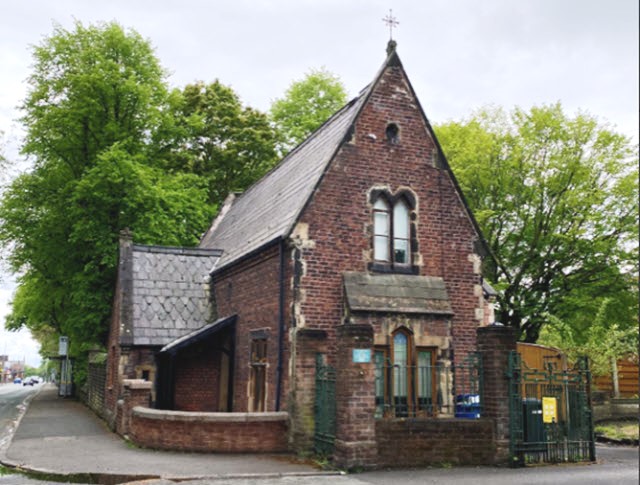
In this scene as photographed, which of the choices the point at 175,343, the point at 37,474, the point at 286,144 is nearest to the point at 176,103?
the point at 286,144

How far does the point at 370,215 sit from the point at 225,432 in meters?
5.81

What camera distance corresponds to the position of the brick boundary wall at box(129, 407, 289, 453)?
509 inches

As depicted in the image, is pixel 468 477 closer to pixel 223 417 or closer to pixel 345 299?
pixel 345 299

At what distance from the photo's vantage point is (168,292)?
19047 mm

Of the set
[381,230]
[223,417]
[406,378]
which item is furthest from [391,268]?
[223,417]

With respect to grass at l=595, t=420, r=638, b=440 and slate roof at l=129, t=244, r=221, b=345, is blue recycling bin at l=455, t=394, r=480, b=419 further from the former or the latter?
slate roof at l=129, t=244, r=221, b=345

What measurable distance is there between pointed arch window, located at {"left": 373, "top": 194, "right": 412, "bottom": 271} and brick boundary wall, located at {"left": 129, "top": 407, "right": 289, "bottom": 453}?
168 inches

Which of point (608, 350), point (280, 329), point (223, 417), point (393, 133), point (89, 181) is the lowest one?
point (223, 417)

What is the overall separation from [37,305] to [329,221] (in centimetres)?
2165

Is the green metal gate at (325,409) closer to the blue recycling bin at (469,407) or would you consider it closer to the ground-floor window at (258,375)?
the ground-floor window at (258,375)

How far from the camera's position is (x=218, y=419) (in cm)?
1294

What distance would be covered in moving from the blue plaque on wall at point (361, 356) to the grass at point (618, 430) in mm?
9955

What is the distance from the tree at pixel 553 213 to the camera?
28719 mm

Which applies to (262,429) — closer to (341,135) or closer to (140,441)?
(140,441)
